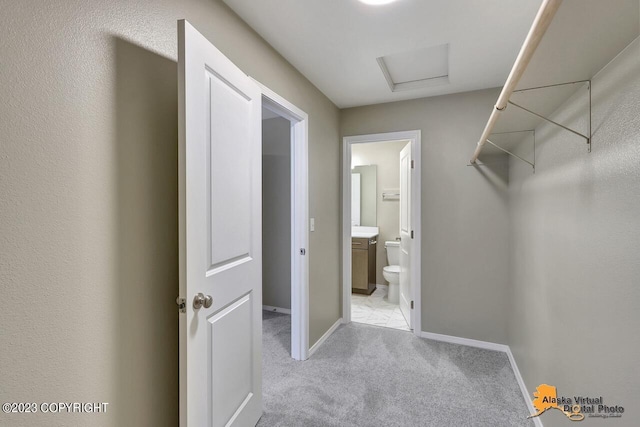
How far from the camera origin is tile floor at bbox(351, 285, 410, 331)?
3.18m

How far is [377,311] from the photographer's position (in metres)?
3.57

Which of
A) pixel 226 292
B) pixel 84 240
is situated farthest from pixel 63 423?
pixel 226 292

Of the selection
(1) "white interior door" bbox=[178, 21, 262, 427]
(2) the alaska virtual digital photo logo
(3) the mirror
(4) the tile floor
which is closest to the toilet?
(4) the tile floor

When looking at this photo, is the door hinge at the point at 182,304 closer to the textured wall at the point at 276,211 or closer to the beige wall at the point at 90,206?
the beige wall at the point at 90,206

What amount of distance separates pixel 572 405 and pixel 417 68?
236 centimetres

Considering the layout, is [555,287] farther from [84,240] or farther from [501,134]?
[84,240]

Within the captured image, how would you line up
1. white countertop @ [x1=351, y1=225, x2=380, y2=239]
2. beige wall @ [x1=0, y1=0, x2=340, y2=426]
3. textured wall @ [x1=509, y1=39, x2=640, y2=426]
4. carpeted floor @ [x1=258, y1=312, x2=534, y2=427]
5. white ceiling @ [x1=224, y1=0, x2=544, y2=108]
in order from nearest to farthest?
beige wall @ [x1=0, y1=0, x2=340, y2=426] → textured wall @ [x1=509, y1=39, x2=640, y2=426] → white ceiling @ [x1=224, y1=0, x2=544, y2=108] → carpeted floor @ [x1=258, y1=312, x2=534, y2=427] → white countertop @ [x1=351, y1=225, x2=380, y2=239]

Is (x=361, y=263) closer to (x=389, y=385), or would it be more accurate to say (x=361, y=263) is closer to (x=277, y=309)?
(x=277, y=309)

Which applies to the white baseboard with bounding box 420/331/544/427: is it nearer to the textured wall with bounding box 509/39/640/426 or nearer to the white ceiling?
the textured wall with bounding box 509/39/640/426

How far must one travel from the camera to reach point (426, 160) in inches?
111

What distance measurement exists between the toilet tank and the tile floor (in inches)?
20.6

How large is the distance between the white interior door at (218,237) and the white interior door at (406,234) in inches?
73.4

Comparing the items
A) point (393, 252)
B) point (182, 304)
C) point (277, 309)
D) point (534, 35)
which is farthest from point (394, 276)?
point (534, 35)

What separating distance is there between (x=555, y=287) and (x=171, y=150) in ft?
6.39
